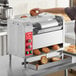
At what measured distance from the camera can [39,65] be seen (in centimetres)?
262

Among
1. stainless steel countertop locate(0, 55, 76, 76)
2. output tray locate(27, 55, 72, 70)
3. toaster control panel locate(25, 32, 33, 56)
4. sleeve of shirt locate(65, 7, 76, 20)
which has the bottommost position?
stainless steel countertop locate(0, 55, 76, 76)

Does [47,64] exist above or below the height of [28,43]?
below

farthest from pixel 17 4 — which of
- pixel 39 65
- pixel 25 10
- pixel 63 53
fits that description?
pixel 39 65

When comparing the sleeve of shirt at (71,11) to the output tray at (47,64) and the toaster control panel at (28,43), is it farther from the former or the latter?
the toaster control panel at (28,43)

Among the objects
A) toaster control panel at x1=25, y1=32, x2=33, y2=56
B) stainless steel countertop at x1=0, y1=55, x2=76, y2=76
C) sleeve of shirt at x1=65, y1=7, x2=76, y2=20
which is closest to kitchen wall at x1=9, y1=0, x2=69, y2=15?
sleeve of shirt at x1=65, y1=7, x2=76, y2=20

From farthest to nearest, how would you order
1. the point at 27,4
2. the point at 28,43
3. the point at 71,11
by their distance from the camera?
the point at 27,4, the point at 71,11, the point at 28,43

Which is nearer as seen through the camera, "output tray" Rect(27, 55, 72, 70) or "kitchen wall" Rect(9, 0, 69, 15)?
"output tray" Rect(27, 55, 72, 70)

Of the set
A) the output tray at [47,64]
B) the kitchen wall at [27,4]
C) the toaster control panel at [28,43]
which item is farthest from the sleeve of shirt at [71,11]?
the kitchen wall at [27,4]

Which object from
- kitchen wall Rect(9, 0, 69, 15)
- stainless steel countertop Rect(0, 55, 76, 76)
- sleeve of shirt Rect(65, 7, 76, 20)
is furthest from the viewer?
kitchen wall Rect(9, 0, 69, 15)

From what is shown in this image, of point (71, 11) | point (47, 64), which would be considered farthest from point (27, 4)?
point (47, 64)

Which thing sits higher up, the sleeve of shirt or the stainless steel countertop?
the sleeve of shirt

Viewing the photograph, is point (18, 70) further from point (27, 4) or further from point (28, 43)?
point (27, 4)

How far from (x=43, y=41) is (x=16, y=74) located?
0.40 m

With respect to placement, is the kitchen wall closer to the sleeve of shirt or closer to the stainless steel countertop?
the sleeve of shirt
